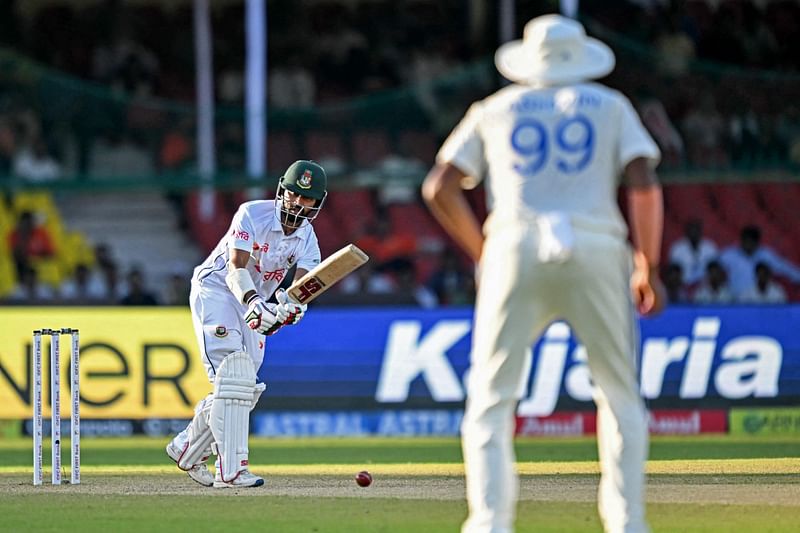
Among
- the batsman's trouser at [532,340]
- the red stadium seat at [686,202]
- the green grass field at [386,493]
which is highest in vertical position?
the red stadium seat at [686,202]

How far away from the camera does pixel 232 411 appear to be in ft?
29.4

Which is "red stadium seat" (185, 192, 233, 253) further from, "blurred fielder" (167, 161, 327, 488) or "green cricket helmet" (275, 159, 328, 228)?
"green cricket helmet" (275, 159, 328, 228)

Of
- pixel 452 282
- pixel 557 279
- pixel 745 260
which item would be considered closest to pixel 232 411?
pixel 557 279

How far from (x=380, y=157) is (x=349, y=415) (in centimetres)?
361

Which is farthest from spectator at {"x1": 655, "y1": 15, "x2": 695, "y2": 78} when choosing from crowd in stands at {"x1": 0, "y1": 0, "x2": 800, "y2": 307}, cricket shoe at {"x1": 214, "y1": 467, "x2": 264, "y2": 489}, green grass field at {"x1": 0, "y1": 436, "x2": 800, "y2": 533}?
cricket shoe at {"x1": 214, "y1": 467, "x2": 264, "y2": 489}

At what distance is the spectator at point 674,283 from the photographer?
54.2 feet

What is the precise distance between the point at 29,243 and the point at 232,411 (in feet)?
32.6

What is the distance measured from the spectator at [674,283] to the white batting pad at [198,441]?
798 centimetres

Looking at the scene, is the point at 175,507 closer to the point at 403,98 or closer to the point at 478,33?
the point at 403,98

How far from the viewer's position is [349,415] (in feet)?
48.0

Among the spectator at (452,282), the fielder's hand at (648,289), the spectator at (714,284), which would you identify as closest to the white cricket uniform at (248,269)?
the fielder's hand at (648,289)

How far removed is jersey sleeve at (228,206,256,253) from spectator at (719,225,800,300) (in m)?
8.57

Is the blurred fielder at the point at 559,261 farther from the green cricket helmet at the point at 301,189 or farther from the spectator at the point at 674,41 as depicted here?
the spectator at the point at 674,41

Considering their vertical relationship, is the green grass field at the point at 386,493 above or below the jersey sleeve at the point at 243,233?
below
